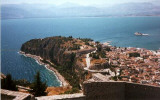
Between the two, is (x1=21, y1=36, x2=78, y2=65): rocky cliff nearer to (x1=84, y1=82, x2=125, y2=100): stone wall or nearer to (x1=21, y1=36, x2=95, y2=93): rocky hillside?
(x1=21, y1=36, x2=95, y2=93): rocky hillside

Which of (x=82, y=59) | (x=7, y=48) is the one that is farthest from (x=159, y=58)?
(x=7, y=48)

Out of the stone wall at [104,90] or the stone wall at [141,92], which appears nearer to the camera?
the stone wall at [104,90]

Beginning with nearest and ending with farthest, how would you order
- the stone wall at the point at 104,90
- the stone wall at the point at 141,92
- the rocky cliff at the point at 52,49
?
the stone wall at the point at 104,90 < the stone wall at the point at 141,92 < the rocky cliff at the point at 52,49

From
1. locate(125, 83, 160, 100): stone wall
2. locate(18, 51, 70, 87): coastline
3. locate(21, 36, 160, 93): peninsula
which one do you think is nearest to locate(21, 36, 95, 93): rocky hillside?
locate(21, 36, 160, 93): peninsula

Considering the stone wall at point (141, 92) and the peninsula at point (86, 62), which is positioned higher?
the stone wall at point (141, 92)

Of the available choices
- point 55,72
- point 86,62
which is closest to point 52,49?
point 55,72

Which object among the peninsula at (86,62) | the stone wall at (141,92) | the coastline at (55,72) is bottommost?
the coastline at (55,72)

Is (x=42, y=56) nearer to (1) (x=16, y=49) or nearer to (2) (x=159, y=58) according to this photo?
(1) (x=16, y=49)

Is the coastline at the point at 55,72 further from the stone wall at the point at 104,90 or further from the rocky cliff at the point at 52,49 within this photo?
the stone wall at the point at 104,90

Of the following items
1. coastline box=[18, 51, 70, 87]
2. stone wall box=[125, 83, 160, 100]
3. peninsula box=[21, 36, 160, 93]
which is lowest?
coastline box=[18, 51, 70, 87]

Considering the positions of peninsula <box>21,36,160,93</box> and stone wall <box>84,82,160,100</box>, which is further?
peninsula <box>21,36,160,93</box>

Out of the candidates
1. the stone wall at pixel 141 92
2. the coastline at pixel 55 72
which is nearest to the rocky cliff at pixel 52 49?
the coastline at pixel 55 72
